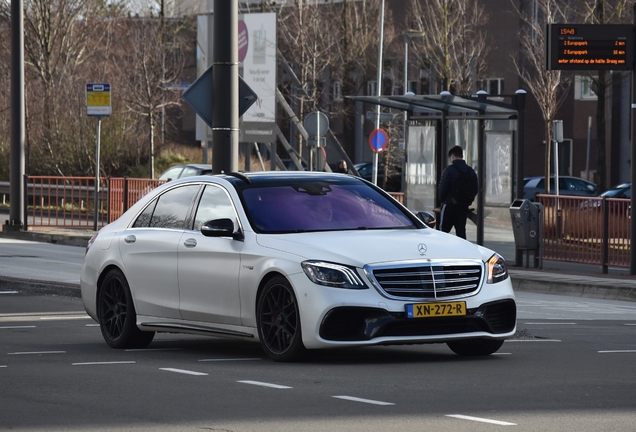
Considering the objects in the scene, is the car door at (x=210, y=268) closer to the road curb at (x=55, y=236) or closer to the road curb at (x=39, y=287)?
the road curb at (x=39, y=287)

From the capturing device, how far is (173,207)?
1166 cm

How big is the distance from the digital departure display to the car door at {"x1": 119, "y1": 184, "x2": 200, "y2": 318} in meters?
10.3

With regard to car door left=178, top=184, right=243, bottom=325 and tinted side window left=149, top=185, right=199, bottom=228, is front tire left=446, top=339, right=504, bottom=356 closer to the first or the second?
car door left=178, top=184, right=243, bottom=325

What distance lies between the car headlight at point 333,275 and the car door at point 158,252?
1.80 metres

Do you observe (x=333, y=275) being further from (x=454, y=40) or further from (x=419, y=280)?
(x=454, y=40)

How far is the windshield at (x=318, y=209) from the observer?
10.6 meters

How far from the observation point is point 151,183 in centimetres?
2856

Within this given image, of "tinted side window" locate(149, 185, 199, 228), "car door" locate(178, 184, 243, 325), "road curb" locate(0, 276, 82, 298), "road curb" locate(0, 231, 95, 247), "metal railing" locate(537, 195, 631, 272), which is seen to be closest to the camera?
"car door" locate(178, 184, 243, 325)

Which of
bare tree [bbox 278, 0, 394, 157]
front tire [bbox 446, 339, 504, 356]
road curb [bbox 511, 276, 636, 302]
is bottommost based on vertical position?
road curb [bbox 511, 276, 636, 302]

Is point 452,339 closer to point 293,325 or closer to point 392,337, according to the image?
point 392,337

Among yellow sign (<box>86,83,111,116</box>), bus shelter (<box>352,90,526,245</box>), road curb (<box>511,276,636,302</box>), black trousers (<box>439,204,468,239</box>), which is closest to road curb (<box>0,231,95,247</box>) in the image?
yellow sign (<box>86,83,111,116</box>)

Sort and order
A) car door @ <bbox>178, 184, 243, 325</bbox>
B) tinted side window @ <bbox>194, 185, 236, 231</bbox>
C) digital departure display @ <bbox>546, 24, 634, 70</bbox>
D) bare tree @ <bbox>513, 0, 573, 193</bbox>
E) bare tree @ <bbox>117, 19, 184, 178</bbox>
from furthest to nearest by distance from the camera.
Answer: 1. bare tree @ <bbox>513, 0, 573, 193</bbox>
2. bare tree @ <bbox>117, 19, 184, 178</bbox>
3. digital departure display @ <bbox>546, 24, 634, 70</bbox>
4. tinted side window @ <bbox>194, 185, 236, 231</bbox>
5. car door @ <bbox>178, 184, 243, 325</bbox>

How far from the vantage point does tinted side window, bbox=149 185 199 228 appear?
11500 mm

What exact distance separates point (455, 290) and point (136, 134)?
36.2m
